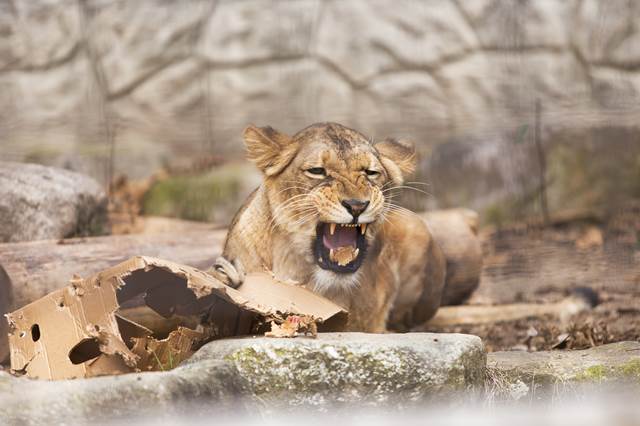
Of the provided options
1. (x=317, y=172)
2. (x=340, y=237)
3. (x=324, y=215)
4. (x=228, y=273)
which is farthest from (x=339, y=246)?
(x=228, y=273)

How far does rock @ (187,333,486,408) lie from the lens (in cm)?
324

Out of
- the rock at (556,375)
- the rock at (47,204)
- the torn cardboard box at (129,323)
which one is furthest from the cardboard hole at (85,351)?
the rock at (47,204)

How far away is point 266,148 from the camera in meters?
4.17

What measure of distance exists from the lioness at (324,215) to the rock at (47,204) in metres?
1.26

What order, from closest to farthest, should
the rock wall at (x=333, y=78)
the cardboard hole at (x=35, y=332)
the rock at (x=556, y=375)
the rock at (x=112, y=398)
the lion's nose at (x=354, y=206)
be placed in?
1. the rock at (x=112, y=398)
2. the cardboard hole at (x=35, y=332)
3. the rock at (x=556, y=375)
4. the lion's nose at (x=354, y=206)
5. the rock wall at (x=333, y=78)

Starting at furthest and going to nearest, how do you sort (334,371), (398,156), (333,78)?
(333,78) → (398,156) → (334,371)

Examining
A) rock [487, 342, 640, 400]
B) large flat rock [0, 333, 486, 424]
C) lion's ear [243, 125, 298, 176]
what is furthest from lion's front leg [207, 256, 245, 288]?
rock [487, 342, 640, 400]

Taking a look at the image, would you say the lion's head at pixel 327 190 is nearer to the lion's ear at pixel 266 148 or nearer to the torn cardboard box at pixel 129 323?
the lion's ear at pixel 266 148

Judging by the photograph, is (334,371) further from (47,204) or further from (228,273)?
(47,204)

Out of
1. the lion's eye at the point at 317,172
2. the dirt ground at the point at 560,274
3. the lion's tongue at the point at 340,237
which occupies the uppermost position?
the lion's eye at the point at 317,172

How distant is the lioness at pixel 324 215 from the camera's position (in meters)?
3.95

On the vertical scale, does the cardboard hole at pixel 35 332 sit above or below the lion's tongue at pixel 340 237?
below

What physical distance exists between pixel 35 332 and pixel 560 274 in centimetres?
434

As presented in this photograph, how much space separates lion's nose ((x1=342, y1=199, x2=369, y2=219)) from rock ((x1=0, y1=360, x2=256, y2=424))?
3.37 ft
